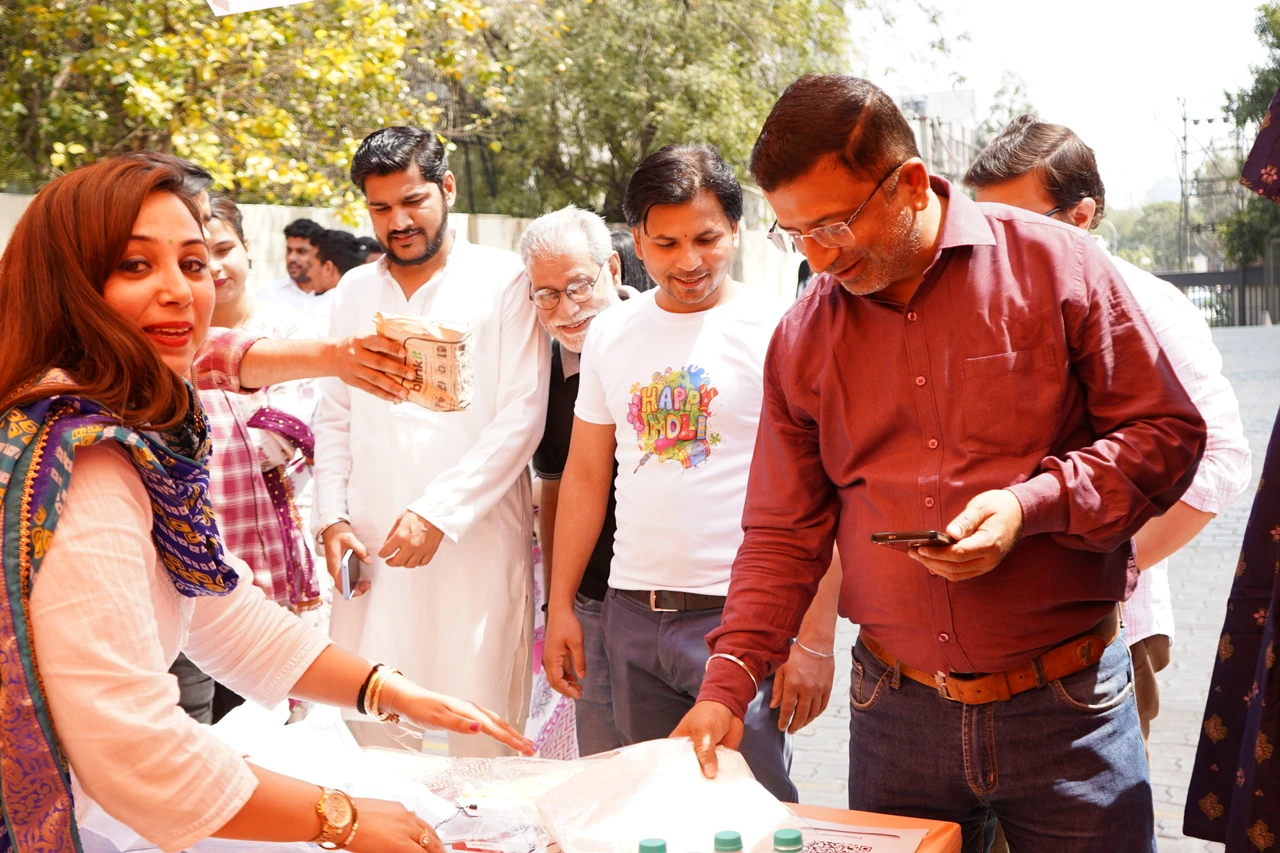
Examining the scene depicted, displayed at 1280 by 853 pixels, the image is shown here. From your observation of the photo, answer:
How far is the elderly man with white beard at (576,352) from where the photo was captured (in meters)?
2.59

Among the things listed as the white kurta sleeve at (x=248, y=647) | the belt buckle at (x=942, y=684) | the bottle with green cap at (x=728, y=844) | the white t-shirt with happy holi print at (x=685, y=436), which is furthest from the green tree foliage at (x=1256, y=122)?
the white kurta sleeve at (x=248, y=647)

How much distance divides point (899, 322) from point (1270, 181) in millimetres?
533

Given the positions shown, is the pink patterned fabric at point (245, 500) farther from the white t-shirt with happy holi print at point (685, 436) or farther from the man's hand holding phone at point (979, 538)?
the man's hand holding phone at point (979, 538)

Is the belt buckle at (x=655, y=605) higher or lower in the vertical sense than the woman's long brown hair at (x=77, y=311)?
lower

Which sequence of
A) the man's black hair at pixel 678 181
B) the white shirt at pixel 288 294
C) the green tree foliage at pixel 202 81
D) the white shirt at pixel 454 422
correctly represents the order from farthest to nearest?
the white shirt at pixel 288 294
the green tree foliage at pixel 202 81
the white shirt at pixel 454 422
the man's black hair at pixel 678 181

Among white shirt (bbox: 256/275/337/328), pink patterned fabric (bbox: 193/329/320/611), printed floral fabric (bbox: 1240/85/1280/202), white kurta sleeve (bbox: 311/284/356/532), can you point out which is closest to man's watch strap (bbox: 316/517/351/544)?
white kurta sleeve (bbox: 311/284/356/532)

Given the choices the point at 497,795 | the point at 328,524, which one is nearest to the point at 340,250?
the point at 328,524

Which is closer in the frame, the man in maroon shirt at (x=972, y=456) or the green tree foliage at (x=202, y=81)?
the man in maroon shirt at (x=972, y=456)

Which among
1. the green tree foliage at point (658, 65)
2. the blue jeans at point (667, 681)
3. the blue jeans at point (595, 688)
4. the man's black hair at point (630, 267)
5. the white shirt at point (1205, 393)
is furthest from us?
the green tree foliage at point (658, 65)

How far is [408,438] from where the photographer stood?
9.21 ft

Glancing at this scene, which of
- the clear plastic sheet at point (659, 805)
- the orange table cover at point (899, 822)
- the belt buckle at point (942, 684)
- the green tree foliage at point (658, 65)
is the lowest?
the orange table cover at point (899, 822)

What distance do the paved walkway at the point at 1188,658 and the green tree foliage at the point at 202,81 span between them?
401 cm

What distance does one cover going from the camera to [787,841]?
4.48 ft

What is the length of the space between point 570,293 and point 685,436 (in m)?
0.57
